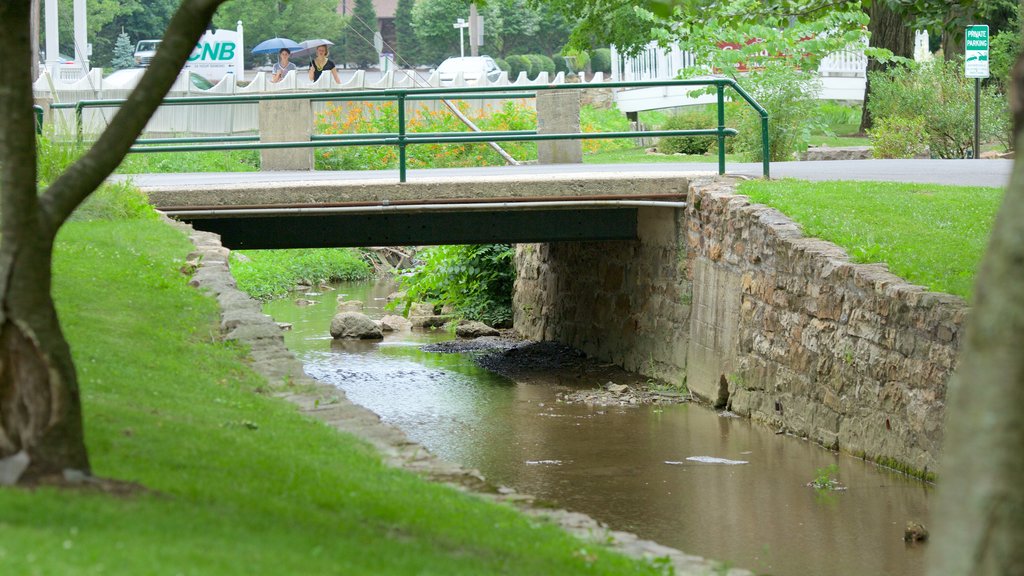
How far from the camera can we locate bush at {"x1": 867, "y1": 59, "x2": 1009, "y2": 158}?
23016 mm

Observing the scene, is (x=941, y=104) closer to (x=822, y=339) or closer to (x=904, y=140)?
(x=904, y=140)

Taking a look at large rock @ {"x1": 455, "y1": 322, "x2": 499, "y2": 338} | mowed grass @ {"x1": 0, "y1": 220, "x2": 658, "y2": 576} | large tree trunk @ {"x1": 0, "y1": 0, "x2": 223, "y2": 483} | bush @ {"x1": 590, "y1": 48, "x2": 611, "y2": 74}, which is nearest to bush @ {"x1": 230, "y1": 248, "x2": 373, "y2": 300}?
large rock @ {"x1": 455, "y1": 322, "x2": 499, "y2": 338}

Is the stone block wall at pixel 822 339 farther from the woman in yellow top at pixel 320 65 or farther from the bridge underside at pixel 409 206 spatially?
the woman in yellow top at pixel 320 65

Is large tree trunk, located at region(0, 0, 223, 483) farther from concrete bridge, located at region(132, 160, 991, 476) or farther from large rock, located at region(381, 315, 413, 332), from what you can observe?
large rock, located at region(381, 315, 413, 332)

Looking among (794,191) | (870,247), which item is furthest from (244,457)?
(794,191)

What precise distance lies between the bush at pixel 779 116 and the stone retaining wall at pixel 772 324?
3725 mm

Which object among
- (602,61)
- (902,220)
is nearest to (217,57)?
(602,61)

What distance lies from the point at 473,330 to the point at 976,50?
830 cm

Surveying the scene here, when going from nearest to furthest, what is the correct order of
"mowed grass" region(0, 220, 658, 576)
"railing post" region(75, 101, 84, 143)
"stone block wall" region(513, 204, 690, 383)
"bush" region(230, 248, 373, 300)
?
"mowed grass" region(0, 220, 658, 576) < "railing post" region(75, 101, 84, 143) < "stone block wall" region(513, 204, 690, 383) < "bush" region(230, 248, 373, 300)

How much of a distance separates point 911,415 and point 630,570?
5466 millimetres

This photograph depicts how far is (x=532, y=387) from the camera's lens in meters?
15.8

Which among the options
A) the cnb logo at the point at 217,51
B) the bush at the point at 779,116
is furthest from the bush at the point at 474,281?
the cnb logo at the point at 217,51

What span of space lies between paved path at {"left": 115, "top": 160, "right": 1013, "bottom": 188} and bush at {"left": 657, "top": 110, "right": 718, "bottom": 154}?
6.88 meters

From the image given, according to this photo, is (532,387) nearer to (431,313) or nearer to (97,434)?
(431,313)
